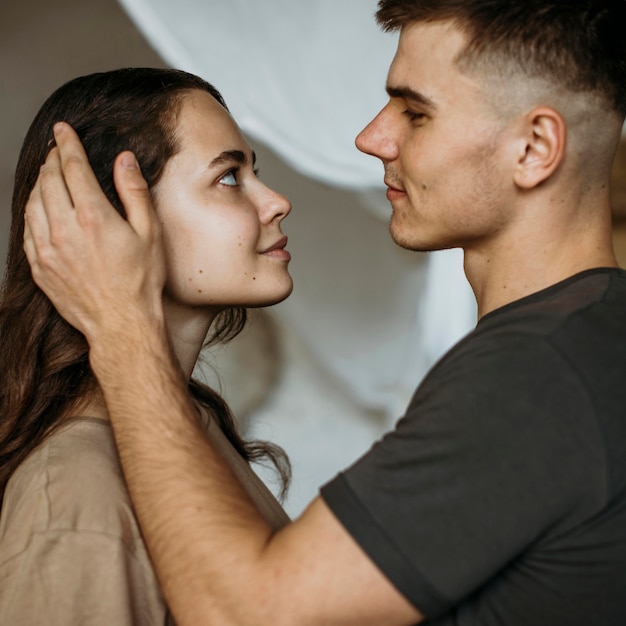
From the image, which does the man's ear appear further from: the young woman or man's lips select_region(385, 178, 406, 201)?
the young woman

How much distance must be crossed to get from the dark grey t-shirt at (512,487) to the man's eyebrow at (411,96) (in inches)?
16.8

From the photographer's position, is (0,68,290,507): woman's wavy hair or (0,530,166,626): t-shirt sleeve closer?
(0,530,166,626): t-shirt sleeve

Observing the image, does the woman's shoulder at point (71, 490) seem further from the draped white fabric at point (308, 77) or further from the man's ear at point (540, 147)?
the draped white fabric at point (308, 77)

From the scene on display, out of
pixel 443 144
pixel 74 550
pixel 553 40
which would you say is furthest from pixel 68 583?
pixel 553 40

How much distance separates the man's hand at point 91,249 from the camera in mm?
1297

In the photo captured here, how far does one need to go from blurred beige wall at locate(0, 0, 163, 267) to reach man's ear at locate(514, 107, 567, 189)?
5.99 ft

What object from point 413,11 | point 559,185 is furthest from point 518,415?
point 413,11

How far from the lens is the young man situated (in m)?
1.05

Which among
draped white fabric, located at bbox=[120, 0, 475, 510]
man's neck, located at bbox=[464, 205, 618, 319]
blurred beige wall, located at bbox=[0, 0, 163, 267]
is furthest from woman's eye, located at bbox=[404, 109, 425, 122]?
blurred beige wall, located at bbox=[0, 0, 163, 267]

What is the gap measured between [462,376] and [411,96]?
1.73 ft

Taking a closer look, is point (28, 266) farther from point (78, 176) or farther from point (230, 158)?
point (230, 158)

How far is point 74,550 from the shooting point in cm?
122

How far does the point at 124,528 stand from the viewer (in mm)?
1252

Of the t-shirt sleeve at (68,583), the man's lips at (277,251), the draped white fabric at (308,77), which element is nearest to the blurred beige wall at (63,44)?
the draped white fabric at (308,77)
